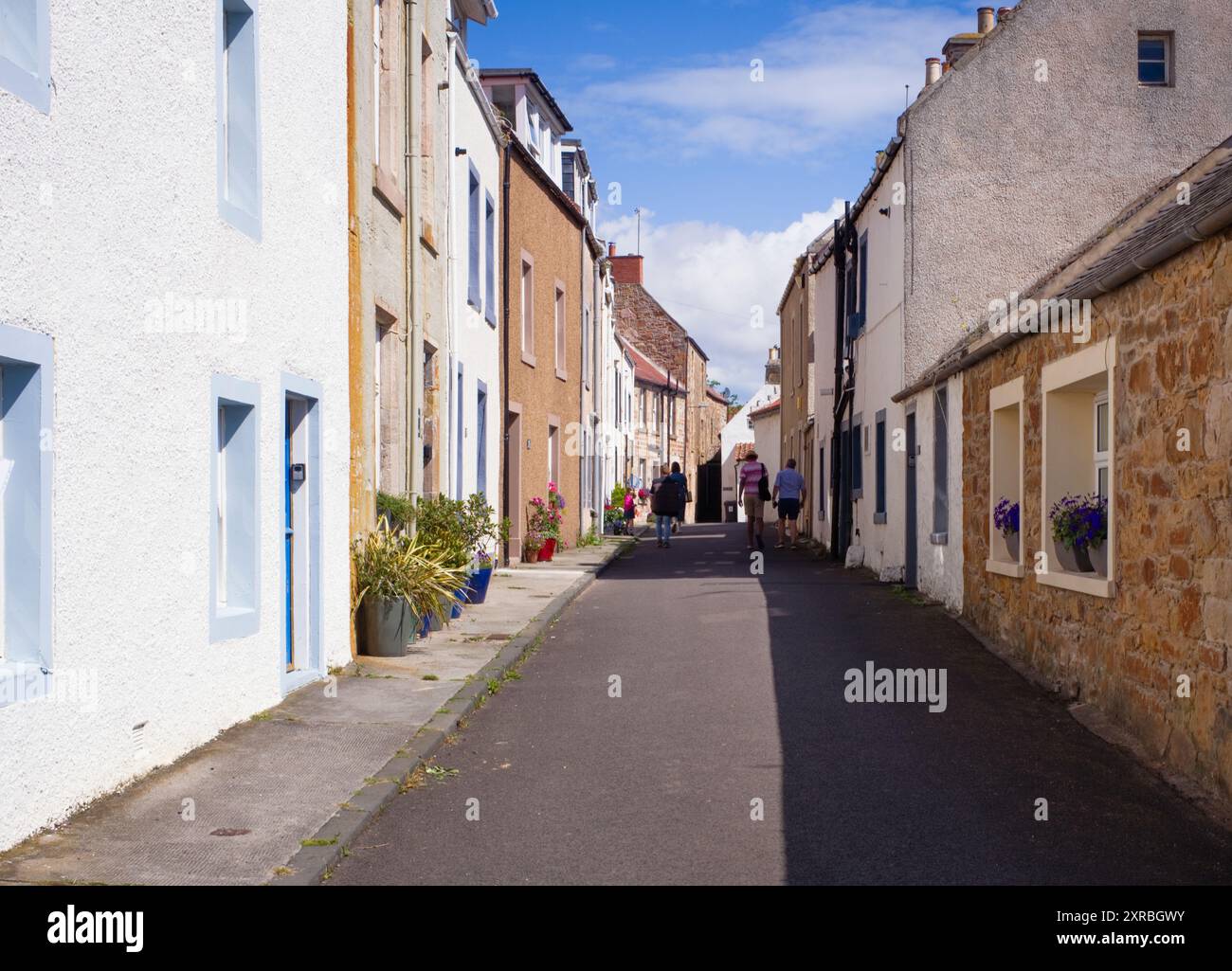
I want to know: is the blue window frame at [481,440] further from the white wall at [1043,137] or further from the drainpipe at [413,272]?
the white wall at [1043,137]

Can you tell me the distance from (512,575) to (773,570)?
452cm

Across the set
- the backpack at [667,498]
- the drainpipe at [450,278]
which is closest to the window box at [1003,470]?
the drainpipe at [450,278]

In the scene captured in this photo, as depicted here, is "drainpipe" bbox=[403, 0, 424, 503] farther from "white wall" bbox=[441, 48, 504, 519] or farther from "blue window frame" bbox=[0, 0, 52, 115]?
"blue window frame" bbox=[0, 0, 52, 115]

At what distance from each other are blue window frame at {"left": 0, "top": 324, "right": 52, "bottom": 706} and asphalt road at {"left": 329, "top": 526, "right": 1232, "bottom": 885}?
1.67 meters

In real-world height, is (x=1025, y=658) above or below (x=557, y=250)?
below

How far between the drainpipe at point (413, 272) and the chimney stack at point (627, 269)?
43.4 metres

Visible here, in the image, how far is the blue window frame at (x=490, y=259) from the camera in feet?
63.7

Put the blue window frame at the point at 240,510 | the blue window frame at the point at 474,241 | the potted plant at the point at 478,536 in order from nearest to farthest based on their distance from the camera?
1. the blue window frame at the point at 240,510
2. the potted plant at the point at 478,536
3. the blue window frame at the point at 474,241

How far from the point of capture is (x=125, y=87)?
650 centimetres

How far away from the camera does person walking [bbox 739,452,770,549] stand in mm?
26234
